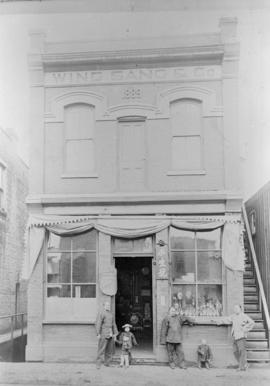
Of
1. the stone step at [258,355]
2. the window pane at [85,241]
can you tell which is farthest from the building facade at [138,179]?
the stone step at [258,355]

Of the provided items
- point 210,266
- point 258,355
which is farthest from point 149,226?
point 258,355

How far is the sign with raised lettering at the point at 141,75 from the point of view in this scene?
12875 millimetres

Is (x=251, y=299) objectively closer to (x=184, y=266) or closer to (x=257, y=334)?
(x=257, y=334)

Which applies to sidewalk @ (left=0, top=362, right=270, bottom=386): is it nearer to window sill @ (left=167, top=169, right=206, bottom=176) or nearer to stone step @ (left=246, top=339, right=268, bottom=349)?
stone step @ (left=246, top=339, right=268, bottom=349)

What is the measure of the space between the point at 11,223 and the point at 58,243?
217 centimetres

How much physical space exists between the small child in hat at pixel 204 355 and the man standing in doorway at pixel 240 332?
23.1 inches

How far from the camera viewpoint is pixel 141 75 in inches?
509

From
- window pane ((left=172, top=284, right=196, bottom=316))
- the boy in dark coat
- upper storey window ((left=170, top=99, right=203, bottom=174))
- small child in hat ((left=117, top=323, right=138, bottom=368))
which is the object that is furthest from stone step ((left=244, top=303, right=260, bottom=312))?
upper storey window ((left=170, top=99, right=203, bottom=174))

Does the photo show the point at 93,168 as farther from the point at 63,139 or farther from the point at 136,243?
the point at 136,243

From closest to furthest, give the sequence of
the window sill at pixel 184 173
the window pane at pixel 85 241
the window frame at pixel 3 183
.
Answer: the window sill at pixel 184 173, the window pane at pixel 85 241, the window frame at pixel 3 183

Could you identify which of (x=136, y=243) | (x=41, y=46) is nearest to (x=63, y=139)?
(x=41, y=46)

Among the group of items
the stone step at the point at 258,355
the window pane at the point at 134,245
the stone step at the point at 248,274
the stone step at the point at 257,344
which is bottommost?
the stone step at the point at 258,355

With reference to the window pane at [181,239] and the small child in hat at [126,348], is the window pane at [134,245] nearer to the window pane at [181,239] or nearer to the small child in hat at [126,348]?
the window pane at [181,239]

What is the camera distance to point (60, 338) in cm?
1298
